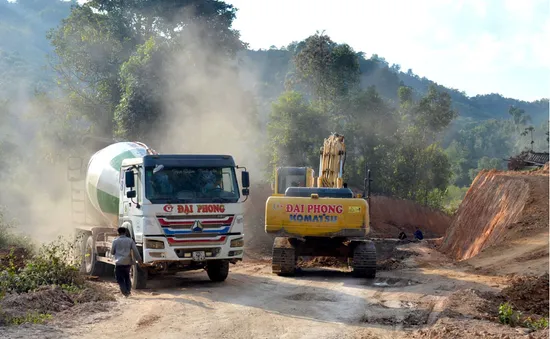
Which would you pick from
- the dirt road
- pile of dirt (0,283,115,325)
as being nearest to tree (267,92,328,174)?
the dirt road

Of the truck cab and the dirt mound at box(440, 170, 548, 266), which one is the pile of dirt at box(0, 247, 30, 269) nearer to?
the truck cab

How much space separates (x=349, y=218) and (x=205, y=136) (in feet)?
90.4

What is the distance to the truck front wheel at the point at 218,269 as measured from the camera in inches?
666

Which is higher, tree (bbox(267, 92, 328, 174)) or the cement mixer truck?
tree (bbox(267, 92, 328, 174))

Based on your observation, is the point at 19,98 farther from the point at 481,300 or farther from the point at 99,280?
the point at 481,300

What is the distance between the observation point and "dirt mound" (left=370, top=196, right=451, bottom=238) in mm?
53125

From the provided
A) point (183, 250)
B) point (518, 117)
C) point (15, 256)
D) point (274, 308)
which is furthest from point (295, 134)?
point (518, 117)

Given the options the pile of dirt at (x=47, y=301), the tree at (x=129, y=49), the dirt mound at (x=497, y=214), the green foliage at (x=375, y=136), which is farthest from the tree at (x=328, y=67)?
the pile of dirt at (x=47, y=301)

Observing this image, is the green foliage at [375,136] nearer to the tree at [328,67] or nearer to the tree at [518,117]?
the tree at [328,67]

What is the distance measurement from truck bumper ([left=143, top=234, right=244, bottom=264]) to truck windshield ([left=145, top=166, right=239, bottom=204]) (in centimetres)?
92

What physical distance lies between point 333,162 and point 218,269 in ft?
23.1

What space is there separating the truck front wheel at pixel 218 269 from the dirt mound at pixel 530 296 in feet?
21.6

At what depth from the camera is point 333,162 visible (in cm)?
2269

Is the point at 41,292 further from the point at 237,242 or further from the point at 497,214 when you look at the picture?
the point at 497,214
